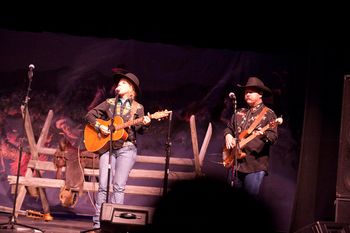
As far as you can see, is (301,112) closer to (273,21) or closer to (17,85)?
(273,21)

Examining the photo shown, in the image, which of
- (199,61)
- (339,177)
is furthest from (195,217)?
(199,61)

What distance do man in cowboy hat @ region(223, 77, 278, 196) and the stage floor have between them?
2.26 metres

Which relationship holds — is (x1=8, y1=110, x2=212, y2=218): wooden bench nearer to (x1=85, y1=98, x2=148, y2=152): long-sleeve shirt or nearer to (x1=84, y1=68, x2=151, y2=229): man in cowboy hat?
(x1=84, y1=68, x2=151, y2=229): man in cowboy hat

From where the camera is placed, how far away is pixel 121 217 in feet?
17.1

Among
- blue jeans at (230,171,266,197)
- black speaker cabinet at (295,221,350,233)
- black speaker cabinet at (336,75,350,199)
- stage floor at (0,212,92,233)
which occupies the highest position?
black speaker cabinet at (336,75,350,199)

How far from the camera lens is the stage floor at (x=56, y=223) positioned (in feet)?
21.0

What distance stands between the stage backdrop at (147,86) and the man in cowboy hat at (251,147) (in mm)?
2218

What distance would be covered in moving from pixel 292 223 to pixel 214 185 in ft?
21.5

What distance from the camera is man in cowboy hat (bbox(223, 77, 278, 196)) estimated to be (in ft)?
20.4

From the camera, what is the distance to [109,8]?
8.09 metres

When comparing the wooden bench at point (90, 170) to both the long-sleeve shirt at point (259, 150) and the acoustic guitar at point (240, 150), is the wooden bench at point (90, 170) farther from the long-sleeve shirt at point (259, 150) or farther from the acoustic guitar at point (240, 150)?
the long-sleeve shirt at point (259, 150)

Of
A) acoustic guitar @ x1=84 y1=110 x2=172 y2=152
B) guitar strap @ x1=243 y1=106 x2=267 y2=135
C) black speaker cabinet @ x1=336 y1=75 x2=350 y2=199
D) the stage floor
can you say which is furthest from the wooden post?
black speaker cabinet @ x1=336 y1=75 x2=350 y2=199

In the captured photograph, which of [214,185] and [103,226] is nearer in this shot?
[214,185]

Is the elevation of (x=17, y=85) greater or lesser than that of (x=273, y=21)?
lesser
